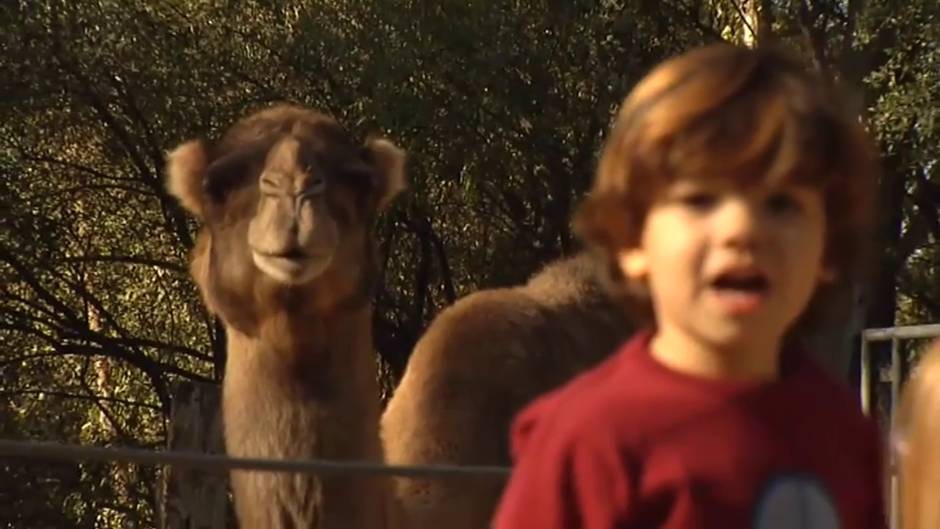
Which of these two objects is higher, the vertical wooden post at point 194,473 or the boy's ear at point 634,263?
the vertical wooden post at point 194,473

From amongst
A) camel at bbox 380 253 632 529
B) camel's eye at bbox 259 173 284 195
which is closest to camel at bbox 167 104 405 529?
camel's eye at bbox 259 173 284 195

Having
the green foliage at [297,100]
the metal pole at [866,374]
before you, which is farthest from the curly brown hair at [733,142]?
the green foliage at [297,100]

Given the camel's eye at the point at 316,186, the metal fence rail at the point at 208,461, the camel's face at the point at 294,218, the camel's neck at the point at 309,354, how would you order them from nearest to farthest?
the metal fence rail at the point at 208,461, the camel's face at the point at 294,218, the camel's eye at the point at 316,186, the camel's neck at the point at 309,354

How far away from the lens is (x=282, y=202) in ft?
17.3

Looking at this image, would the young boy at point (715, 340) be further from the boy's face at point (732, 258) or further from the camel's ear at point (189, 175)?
the camel's ear at point (189, 175)

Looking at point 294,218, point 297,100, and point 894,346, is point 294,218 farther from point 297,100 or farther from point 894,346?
point 297,100

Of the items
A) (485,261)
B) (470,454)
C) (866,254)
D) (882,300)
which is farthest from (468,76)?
(866,254)

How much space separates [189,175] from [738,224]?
4.06 meters

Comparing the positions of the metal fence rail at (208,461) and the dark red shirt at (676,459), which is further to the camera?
the metal fence rail at (208,461)

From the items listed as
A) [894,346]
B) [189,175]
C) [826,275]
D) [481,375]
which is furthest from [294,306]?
[826,275]

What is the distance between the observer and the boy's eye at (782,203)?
2.04 metres

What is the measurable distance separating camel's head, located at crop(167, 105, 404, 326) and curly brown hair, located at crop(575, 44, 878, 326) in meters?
3.07

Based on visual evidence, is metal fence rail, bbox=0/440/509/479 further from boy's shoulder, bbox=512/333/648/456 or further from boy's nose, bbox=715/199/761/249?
boy's nose, bbox=715/199/761/249

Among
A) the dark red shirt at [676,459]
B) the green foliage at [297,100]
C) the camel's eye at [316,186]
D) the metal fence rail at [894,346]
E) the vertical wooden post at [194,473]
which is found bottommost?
the dark red shirt at [676,459]
